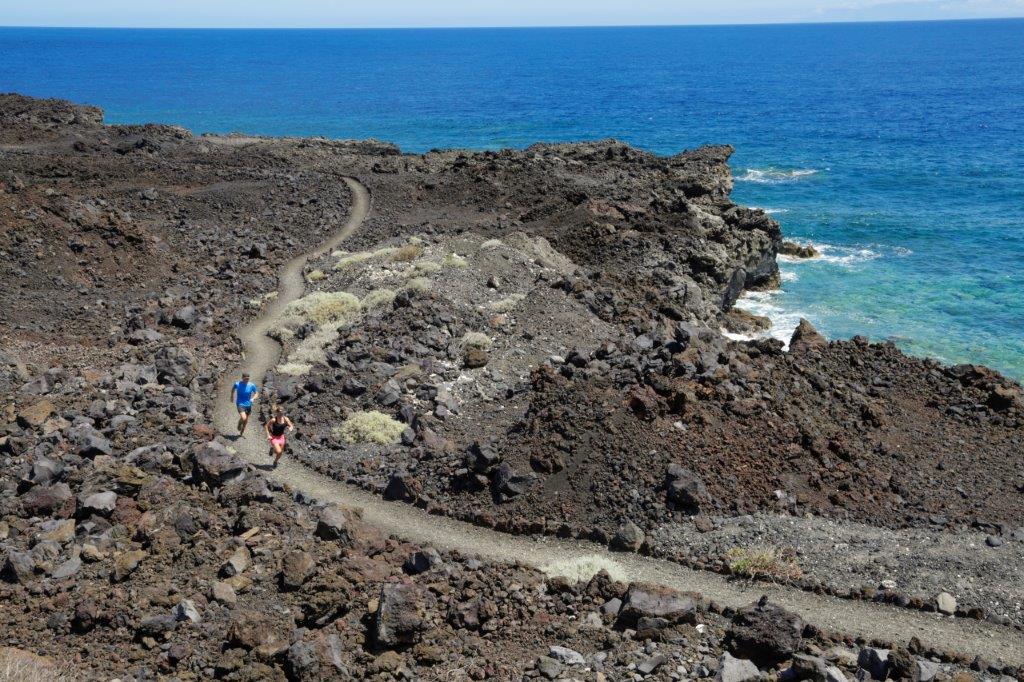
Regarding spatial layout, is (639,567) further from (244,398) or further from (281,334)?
(281,334)

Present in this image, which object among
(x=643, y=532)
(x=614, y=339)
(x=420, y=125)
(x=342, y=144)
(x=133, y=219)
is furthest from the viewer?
(x=420, y=125)

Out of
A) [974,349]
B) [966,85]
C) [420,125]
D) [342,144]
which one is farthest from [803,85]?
[974,349]

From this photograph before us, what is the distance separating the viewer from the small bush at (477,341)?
25.5 metres

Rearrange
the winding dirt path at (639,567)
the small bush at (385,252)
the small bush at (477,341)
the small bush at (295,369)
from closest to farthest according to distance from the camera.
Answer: the winding dirt path at (639,567), the small bush at (295,369), the small bush at (477,341), the small bush at (385,252)

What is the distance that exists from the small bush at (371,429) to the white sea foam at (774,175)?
55699mm

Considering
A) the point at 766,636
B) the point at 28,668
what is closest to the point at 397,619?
the point at 28,668

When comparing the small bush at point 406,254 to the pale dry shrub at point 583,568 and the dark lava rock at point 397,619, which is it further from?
the dark lava rock at point 397,619

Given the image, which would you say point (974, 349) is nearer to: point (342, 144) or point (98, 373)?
point (98, 373)

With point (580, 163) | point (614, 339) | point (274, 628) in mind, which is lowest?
point (274, 628)

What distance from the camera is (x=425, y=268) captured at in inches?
1200

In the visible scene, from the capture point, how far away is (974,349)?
3650 cm

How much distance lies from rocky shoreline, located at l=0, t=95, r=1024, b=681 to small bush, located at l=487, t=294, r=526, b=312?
11 centimetres

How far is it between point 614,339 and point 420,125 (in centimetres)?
8534

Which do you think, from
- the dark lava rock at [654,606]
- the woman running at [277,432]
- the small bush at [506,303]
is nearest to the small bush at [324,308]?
the small bush at [506,303]
